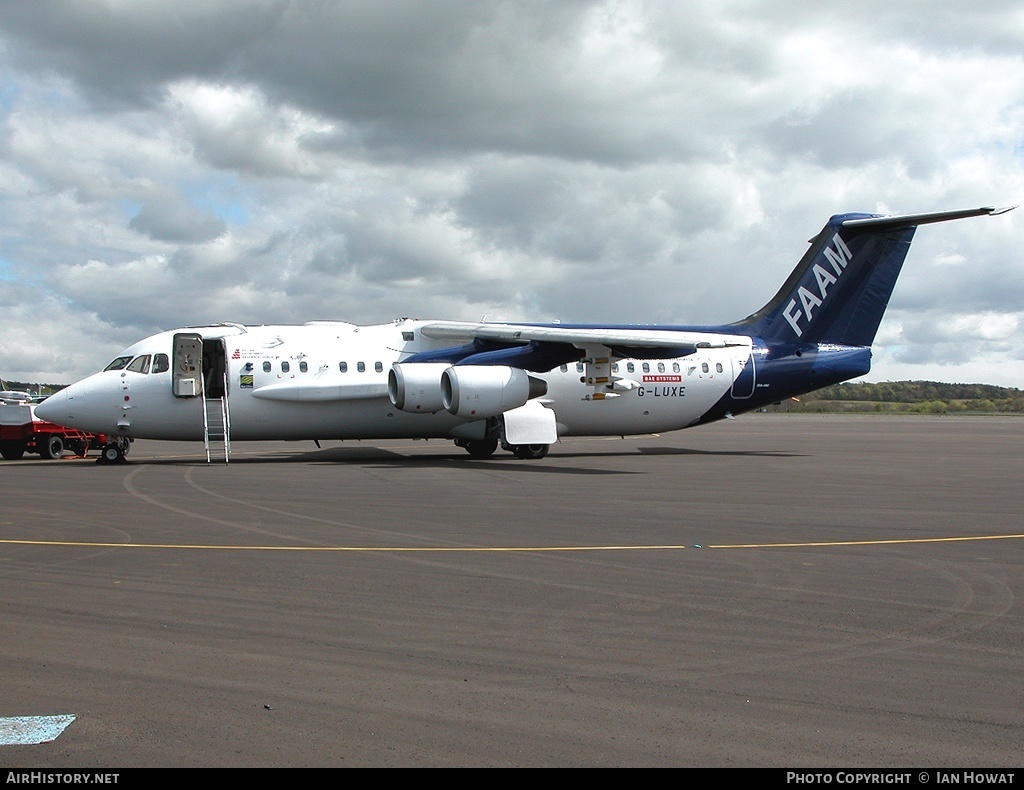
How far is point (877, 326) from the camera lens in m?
32.0

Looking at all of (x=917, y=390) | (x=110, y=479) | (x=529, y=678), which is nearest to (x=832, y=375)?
(x=110, y=479)

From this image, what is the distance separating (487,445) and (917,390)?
14311cm

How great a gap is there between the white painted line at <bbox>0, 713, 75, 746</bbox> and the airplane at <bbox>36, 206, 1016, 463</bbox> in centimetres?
1994

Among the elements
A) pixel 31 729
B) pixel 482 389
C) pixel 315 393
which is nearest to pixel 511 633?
pixel 31 729

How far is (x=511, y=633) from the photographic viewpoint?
7621 mm

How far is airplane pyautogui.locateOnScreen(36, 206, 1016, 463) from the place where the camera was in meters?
25.9

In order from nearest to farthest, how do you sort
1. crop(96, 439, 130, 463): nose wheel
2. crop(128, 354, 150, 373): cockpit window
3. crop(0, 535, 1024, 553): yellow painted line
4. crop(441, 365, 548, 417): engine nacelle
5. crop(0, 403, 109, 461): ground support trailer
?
crop(0, 535, 1024, 553): yellow painted line, crop(441, 365, 548, 417): engine nacelle, crop(128, 354, 150, 373): cockpit window, crop(96, 439, 130, 463): nose wheel, crop(0, 403, 109, 461): ground support trailer

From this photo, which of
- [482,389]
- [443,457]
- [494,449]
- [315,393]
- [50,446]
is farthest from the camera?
[50,446]

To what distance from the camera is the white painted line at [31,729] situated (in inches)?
204

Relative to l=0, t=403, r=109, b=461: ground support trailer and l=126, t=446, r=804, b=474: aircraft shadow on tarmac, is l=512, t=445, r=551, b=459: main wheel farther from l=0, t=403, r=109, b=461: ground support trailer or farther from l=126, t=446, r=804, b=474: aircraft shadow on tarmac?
l=0, t=403, r=109, b=461: ground support trailer

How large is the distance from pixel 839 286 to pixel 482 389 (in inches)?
528

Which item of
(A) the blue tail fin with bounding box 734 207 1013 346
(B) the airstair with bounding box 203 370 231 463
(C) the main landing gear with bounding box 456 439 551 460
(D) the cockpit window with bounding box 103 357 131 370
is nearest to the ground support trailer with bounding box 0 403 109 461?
(D) the cockpit window with bounding box 103 357 131 370

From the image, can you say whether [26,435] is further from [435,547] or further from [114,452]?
[435,547]

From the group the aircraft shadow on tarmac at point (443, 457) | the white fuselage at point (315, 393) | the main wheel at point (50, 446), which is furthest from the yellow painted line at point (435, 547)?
the main wheel at point (50, 446)
